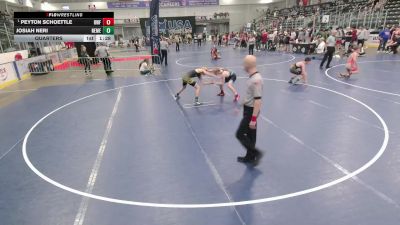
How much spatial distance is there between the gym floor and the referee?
25 cm

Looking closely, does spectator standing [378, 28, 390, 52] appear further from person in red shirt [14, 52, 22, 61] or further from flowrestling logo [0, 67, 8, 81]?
person in red shirt [14, 52, 22, 61]

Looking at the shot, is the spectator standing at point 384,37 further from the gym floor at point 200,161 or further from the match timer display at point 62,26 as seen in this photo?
the match timer display at point 62,26

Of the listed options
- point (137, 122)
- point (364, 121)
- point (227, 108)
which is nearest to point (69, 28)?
point (137, 122)

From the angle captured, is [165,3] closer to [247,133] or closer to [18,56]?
[18,56]

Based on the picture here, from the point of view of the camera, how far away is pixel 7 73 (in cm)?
1496

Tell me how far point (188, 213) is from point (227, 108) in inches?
209

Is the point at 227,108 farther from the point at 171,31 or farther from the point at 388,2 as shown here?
the point at 171,31

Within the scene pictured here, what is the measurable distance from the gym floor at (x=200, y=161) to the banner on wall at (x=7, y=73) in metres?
4.68

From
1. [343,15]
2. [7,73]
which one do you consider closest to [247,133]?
[7,73]

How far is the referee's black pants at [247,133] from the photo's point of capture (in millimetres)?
5148

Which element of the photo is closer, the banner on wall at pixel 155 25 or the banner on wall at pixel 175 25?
the banner on wall at pixel 155 25

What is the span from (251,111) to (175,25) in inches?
1791

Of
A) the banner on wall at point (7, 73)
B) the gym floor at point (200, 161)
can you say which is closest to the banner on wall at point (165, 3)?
the banner on wall at point (7, 73)

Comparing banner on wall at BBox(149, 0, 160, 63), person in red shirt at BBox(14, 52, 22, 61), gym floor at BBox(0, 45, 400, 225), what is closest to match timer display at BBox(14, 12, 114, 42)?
gym floor at BBox(0, 45, 400, 225)
